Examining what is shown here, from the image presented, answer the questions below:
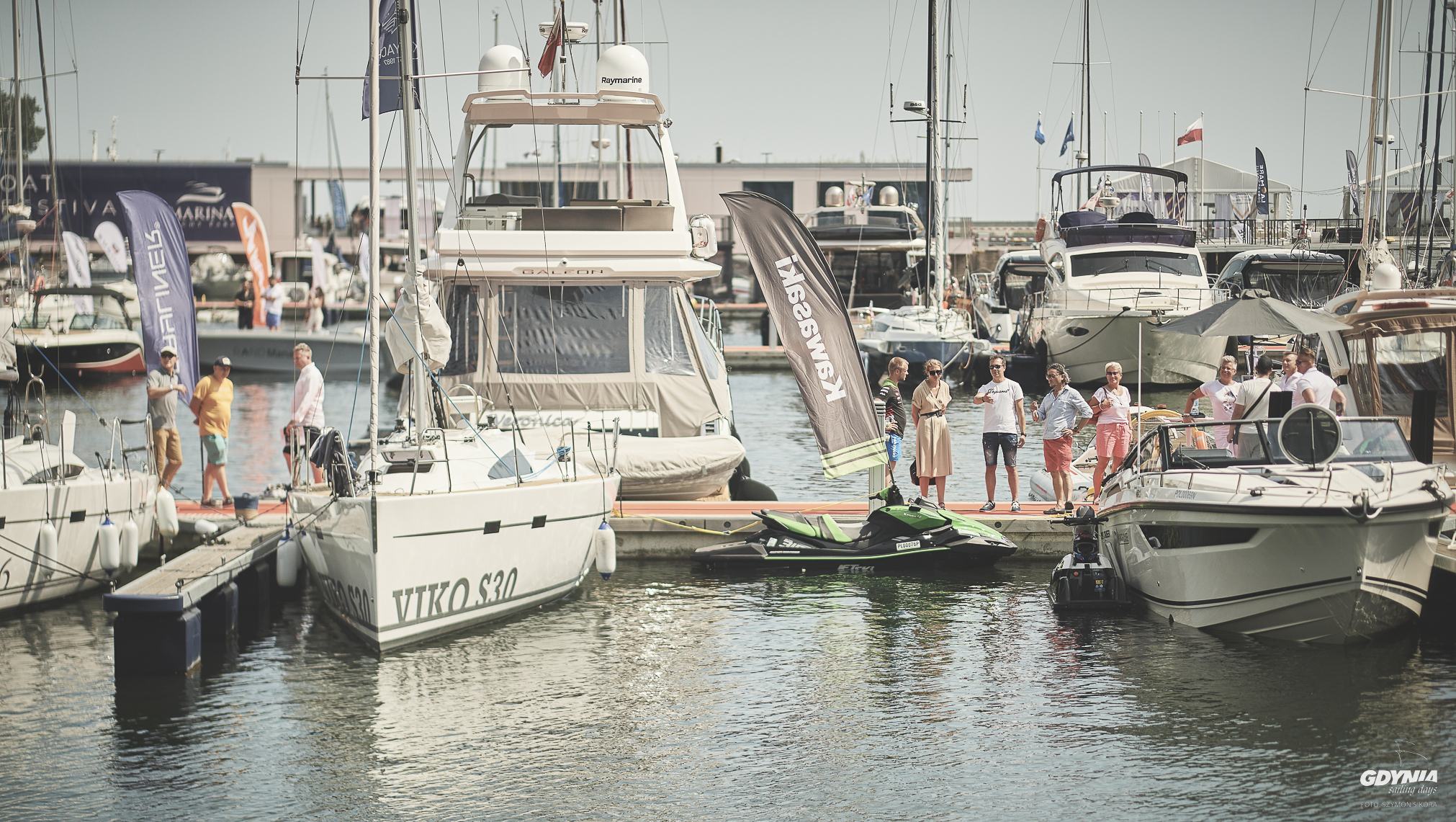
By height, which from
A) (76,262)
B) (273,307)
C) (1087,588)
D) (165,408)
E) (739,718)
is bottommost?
(739,718)

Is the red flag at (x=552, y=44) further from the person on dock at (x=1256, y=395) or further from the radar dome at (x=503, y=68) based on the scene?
the person on dock at (x=1256, y=395)

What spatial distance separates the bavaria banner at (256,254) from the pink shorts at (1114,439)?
102 feet

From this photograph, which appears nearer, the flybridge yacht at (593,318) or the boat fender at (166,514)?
the boat fender at (166,514)

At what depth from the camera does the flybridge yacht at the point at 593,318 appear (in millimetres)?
15203

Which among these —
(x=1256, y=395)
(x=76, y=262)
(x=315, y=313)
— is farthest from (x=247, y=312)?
(x=1256, y=395)

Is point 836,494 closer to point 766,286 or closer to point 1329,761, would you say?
point 766,286

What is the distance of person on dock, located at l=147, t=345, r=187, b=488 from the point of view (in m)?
14.8

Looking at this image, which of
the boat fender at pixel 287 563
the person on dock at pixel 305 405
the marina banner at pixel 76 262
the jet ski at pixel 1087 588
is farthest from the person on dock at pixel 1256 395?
the marina banner at pixel 76 262

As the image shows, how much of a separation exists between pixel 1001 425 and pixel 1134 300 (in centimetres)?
1834

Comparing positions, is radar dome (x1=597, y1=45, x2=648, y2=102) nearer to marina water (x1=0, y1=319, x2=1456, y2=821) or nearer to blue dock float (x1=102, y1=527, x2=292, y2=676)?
marina water (x1=0, y1=319, x2=1456, y2=821)

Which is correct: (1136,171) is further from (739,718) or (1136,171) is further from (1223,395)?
(739,718)

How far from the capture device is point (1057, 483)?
580 inches

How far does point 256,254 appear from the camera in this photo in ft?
133

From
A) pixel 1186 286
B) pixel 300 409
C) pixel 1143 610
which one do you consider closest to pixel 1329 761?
pixel 1143 610
